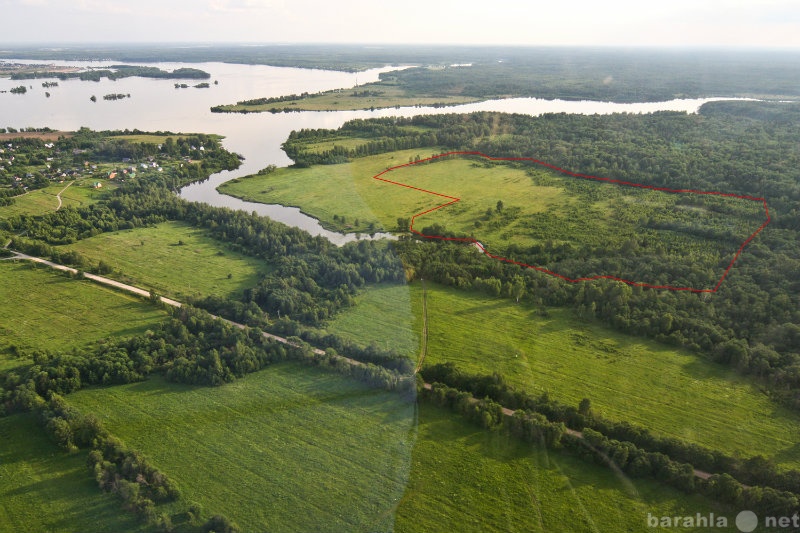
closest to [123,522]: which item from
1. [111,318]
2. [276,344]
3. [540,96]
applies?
[276,344]

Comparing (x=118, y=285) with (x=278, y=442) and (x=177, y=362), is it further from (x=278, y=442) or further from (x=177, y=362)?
(x=278, y=442)

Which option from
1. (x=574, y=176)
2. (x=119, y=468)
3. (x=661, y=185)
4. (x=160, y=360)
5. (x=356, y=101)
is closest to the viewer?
(x=119, y=468)

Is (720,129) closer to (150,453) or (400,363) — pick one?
(400,363)

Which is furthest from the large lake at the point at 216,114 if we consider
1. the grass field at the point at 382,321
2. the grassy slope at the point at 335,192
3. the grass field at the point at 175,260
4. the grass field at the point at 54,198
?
the grass field at the point at 382,321

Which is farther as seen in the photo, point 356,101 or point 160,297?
point 356,101

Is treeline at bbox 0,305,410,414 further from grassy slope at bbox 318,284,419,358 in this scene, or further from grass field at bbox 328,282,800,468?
grass field at bbox 328,282,800,468

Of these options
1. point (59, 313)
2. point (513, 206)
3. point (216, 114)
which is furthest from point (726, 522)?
point (216, 114)

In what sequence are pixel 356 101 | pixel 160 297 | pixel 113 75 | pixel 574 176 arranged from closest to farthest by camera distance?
pixel 160 297 < pixel 574 176 < pixel 356 101 < pixel 113 75
